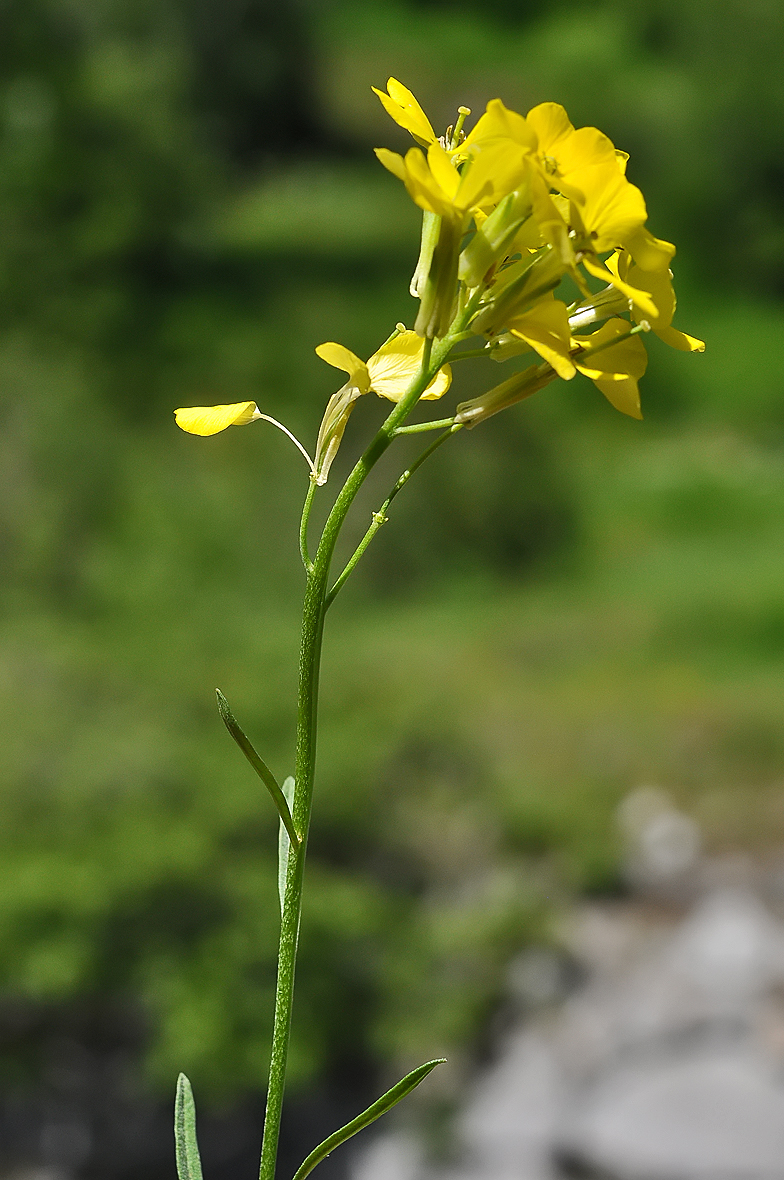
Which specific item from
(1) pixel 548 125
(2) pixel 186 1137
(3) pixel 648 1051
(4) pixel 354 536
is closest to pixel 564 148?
(1) pixel 548 125

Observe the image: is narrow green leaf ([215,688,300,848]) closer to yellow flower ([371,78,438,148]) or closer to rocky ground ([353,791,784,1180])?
yellow flower ([371,78,438,148])

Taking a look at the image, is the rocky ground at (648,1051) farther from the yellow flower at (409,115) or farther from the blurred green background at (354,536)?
the yellow flower at (409,115)

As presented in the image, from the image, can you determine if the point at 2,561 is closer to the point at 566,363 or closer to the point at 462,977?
the point at 462,977

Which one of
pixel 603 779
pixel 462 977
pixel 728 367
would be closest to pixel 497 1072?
pixel 462 977

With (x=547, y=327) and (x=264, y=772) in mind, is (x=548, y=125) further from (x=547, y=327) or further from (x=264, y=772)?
(x=264, y=772)

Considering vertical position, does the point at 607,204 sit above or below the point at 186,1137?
above
